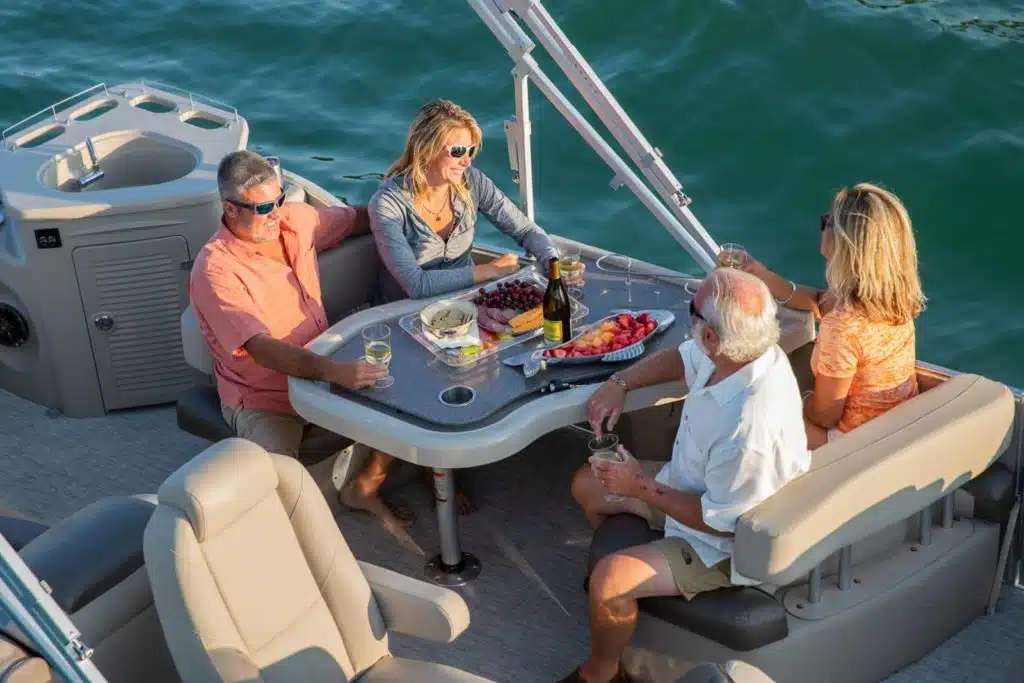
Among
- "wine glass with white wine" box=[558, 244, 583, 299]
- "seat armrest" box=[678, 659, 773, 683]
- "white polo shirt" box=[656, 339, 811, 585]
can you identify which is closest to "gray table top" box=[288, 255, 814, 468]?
"wine glass with white wine" box=[558, 244, 583, 299]

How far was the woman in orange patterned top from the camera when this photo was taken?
334cm

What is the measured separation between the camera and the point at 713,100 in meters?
8.20

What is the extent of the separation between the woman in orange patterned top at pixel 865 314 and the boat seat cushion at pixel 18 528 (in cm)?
202

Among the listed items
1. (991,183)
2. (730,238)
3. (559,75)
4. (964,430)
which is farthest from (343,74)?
(964,430)

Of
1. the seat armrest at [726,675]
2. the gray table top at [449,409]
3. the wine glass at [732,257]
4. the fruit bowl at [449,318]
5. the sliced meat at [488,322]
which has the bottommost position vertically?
the seat armrest at [726,675]

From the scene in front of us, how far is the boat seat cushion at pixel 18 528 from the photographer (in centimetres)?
332

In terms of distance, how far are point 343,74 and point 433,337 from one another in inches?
229

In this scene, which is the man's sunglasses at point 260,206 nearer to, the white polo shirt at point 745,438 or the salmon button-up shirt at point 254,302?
the salmon button-up shirt at point 254,302

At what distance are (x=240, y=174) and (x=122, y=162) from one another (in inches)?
57.1

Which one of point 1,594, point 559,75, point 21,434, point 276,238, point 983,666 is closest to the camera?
point 1,594

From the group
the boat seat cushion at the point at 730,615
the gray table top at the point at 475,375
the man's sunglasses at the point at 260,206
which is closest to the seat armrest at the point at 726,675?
the boat seat cushion at the point at 730,615

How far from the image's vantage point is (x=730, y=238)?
7469 millimetres

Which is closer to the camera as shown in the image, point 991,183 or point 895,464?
point 895,464

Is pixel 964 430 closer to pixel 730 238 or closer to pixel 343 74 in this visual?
pixel 730 238
